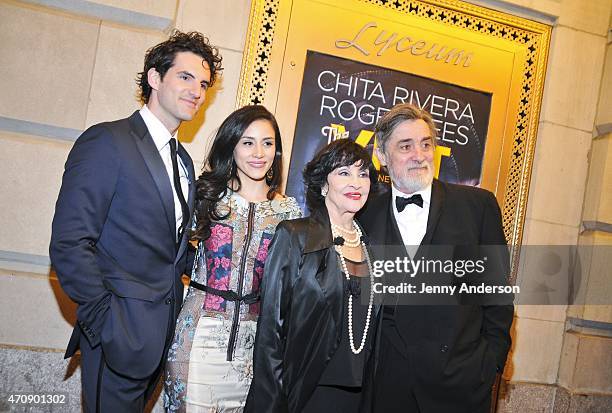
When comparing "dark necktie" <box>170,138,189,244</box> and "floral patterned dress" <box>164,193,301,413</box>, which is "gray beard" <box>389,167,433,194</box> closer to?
"floral patterned dress" <box>164,193,301,413</box>

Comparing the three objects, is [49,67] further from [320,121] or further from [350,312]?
[350,312]

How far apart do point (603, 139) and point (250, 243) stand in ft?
10.8

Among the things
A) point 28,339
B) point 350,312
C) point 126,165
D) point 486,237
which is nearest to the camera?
point 126,165

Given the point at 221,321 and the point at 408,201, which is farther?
the point at 408,201

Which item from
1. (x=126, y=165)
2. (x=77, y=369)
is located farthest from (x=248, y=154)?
(x=77, y=369)

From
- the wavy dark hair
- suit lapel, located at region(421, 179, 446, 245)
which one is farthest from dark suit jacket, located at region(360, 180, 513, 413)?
the wavy dark hair

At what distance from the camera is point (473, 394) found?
9.40 ft

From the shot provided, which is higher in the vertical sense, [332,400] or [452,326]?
[452,326]

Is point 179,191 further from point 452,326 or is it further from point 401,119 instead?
point 452,326

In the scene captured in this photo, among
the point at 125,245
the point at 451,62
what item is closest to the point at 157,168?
the point at 125,245

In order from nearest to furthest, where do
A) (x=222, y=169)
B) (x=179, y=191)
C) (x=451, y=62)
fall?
(x=179, y=191) < (x=222, y=169) < (x=451, y=62)

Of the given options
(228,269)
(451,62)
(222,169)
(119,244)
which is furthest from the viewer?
(451,62)

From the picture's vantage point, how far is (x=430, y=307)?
2.89 meters

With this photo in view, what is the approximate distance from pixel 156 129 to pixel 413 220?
1.43 metres
